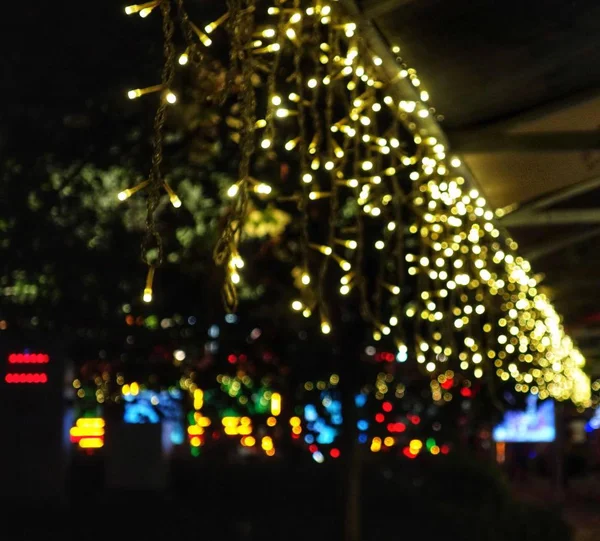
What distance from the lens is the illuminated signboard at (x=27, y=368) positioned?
15297 millimetres

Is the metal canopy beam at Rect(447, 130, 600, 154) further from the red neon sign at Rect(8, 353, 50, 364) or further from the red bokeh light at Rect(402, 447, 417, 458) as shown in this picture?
the red bokeh light at Rect(402, 447, 417, 458)

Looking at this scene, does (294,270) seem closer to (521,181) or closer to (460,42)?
(521,181)

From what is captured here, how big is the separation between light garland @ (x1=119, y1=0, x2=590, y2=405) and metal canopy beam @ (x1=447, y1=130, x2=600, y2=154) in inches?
5.7

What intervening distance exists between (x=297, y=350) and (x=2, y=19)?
4609mm

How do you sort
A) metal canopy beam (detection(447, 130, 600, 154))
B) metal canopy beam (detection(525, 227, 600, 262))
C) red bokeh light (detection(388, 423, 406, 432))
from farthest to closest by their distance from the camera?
red bokeh light (detection(388, 423, 406, 432)) < metal canopy beam (detection(525, 227, 600, 262)) < metal canopy beam (detection(447, 130, 600, 154))

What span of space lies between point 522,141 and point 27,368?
10.6 meters

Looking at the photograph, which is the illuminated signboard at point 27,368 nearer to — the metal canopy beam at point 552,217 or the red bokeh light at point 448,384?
the red bokeh light at point 448,384

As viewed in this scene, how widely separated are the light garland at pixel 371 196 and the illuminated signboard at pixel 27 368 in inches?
190

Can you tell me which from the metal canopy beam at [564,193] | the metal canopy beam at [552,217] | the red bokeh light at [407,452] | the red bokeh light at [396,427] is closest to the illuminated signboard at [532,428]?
the red bokeh light at [407,452]

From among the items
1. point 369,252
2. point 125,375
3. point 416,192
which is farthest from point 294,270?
point 416,192

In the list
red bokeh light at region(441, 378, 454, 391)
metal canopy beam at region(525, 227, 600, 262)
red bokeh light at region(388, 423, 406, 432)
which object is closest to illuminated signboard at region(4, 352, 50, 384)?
red bokeh light at region(388, 423, 406, 432)

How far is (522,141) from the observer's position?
652 centimetres

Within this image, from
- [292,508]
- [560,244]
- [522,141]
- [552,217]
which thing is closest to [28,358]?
[292,508]

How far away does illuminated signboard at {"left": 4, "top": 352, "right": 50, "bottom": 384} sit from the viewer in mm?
15297
